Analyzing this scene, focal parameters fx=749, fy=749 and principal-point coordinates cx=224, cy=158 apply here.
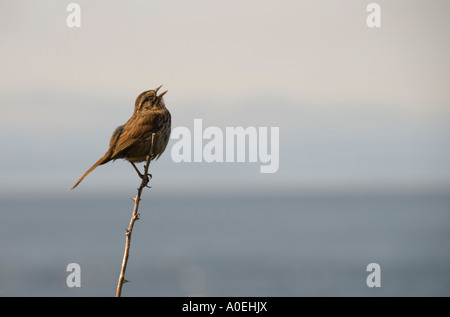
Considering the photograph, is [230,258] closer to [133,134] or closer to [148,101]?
[148,101]

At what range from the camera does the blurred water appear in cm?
5847

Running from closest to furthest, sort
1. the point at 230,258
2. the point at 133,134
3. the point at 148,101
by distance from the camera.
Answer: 1. the point at 133,134
2. the point at 148,101
3. the point at 230,258

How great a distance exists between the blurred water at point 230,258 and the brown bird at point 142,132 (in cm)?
4053

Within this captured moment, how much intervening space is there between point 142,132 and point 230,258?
70.7m

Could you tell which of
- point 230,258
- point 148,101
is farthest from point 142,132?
point 230,258

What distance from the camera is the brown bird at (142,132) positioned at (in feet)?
33.0

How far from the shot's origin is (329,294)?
2141 inches

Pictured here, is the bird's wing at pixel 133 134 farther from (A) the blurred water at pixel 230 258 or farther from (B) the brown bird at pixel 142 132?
(A) the blurred water at pixel 230 258

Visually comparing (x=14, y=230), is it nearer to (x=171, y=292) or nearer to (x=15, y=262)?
(x=15, y=262)

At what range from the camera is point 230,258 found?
3155 inches

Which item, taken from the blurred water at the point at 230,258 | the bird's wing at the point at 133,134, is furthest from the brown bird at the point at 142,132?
the blurred water at the point at 230,258

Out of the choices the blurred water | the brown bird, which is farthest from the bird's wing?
the blurred water

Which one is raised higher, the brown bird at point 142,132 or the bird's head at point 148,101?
the bird's head at point 148,101

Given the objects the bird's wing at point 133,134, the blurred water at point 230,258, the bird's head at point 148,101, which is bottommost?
the bird's wing at point 133,134
